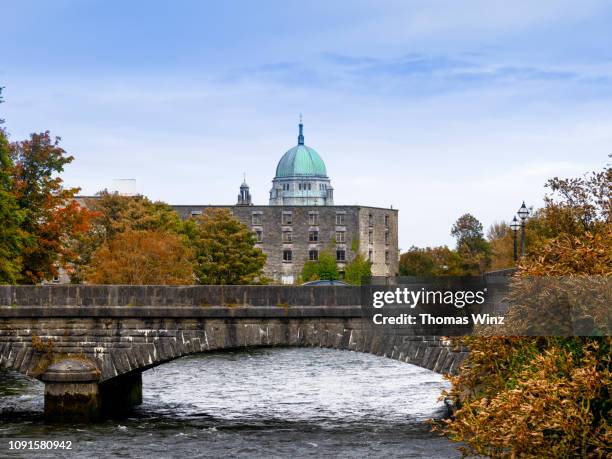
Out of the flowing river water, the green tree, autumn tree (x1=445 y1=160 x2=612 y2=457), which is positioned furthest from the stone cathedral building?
autumn tree (x1=445 y1=160 x2=612 y2=457)

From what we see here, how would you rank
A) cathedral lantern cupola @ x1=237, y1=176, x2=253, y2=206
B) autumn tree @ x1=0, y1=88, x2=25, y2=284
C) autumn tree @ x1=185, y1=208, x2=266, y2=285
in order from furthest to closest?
1. cathedral lantern cupola @ x1=237, y1=176, x2=253, y2=206
2. autumn tree @ x1=185, y1=208, x2=266, y2=285
3. autumn tree @ x1=0, y1=88, x2=25, y2=284

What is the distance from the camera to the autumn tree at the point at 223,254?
273 feet

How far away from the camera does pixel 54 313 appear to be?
30828mm

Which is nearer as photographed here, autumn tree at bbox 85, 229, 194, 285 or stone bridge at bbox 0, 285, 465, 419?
stone bridge at bbox 0, 285, 465, 419

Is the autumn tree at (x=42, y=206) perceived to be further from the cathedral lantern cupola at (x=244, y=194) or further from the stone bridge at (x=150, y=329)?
the cathedral lantern cupola at (x=244, y=194)

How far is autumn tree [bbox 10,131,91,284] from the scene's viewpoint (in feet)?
177

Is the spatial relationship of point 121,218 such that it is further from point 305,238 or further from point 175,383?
point 305,238

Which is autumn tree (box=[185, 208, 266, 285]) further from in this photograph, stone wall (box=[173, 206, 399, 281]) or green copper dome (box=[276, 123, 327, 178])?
green copper dome (box=[276, 123, 327, 178])

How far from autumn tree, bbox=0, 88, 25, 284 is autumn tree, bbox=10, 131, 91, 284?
591cm

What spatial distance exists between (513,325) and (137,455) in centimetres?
1371

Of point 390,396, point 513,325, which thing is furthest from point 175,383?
point 513,325

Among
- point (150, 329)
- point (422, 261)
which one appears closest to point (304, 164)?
point (422, 261)

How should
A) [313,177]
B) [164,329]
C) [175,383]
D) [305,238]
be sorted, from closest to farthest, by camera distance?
[164,329] → [175,383] → [305,238] → [313,177]

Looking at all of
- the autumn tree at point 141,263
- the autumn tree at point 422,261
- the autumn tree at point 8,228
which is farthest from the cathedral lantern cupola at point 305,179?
the autumn tree at point 8,228
